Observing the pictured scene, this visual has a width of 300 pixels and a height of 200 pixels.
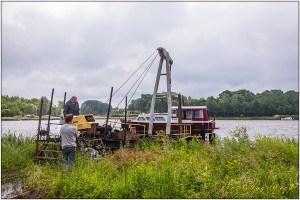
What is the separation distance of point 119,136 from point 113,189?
302 inches

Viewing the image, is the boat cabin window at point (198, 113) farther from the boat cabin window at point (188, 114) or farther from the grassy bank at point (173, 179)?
the grassy bank at point (173, 179)

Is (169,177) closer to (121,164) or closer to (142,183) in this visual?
(142,183)

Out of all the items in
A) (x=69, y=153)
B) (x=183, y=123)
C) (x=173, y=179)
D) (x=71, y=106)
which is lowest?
(x=173, y=179)

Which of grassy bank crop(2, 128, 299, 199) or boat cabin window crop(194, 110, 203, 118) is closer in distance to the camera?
grassy bank crop(2, 128, 299, 199)

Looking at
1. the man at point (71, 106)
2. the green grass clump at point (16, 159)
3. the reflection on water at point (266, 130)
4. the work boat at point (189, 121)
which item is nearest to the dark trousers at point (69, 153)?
the green grass clump at point (16, 159)

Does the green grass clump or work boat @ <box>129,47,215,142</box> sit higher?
Result: work boat @ <box>129,47,215,142</box>

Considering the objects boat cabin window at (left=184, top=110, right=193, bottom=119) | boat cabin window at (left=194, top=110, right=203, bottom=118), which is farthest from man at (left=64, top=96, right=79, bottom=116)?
boat cabin window at (left=194, top=110, right=203, bottom=118)

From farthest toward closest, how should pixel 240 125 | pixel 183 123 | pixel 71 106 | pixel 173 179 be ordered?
pixel 183 123
pixel 240 125
pixel 71 106
pixel 173 179

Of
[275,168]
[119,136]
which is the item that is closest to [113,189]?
[275,168]

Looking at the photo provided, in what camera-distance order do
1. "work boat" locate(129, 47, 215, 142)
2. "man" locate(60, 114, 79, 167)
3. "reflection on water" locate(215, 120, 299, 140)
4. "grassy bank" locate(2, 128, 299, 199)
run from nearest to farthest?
"grassy bank" locate(2, 128, 299, 199) < "man" locate(60, 114, 79, 167) < "work boat" locate(129, 47, 215, 142) < "reflection on water" locate(215, 120, 299, 140)

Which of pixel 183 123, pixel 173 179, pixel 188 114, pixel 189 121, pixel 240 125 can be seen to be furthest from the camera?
pixel 188 114

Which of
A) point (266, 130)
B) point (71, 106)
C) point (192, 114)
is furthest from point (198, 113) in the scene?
point (266, 130)

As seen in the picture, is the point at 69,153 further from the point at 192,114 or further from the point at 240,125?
the point at 192,114

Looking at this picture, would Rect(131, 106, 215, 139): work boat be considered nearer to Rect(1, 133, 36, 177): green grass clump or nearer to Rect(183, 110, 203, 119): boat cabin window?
Rect(183, 110, 203, 119): boat cabin window
